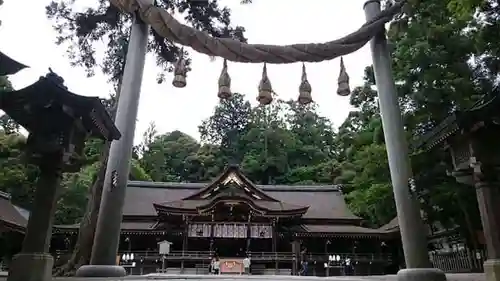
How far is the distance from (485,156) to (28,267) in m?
5.69

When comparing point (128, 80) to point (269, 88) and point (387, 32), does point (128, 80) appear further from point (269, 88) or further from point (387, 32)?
point (387, 32)

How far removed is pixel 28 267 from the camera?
4.33 metres

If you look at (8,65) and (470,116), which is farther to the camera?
(470,116)

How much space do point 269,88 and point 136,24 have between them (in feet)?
9.01

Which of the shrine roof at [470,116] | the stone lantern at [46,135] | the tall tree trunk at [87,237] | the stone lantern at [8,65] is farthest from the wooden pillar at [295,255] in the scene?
the stone lantern at [8,65]

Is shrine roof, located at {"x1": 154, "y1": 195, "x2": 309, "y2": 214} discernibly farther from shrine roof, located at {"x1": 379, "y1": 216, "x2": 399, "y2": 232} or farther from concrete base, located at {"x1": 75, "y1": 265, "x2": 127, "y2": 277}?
concrete base, located at {"x1": 75, "y1": 265, "x2": 127, "y2": 277}

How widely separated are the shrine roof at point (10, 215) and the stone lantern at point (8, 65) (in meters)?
11.9

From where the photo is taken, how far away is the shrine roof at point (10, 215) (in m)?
14.7

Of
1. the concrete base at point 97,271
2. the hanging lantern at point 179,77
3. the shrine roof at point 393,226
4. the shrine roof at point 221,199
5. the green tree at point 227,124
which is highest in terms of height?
the green tree at point 227,124

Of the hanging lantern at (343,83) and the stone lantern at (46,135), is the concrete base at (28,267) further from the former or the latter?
the hanging lantern at (343,83)

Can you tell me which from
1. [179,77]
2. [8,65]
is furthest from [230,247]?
[8,65]

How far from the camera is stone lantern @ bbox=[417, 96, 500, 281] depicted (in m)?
4.74

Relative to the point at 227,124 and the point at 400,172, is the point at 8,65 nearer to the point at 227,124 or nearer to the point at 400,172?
the point at 400,172

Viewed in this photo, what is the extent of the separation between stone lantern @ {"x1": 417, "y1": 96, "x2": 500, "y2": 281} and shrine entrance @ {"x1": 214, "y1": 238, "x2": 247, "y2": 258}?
1472 cm
